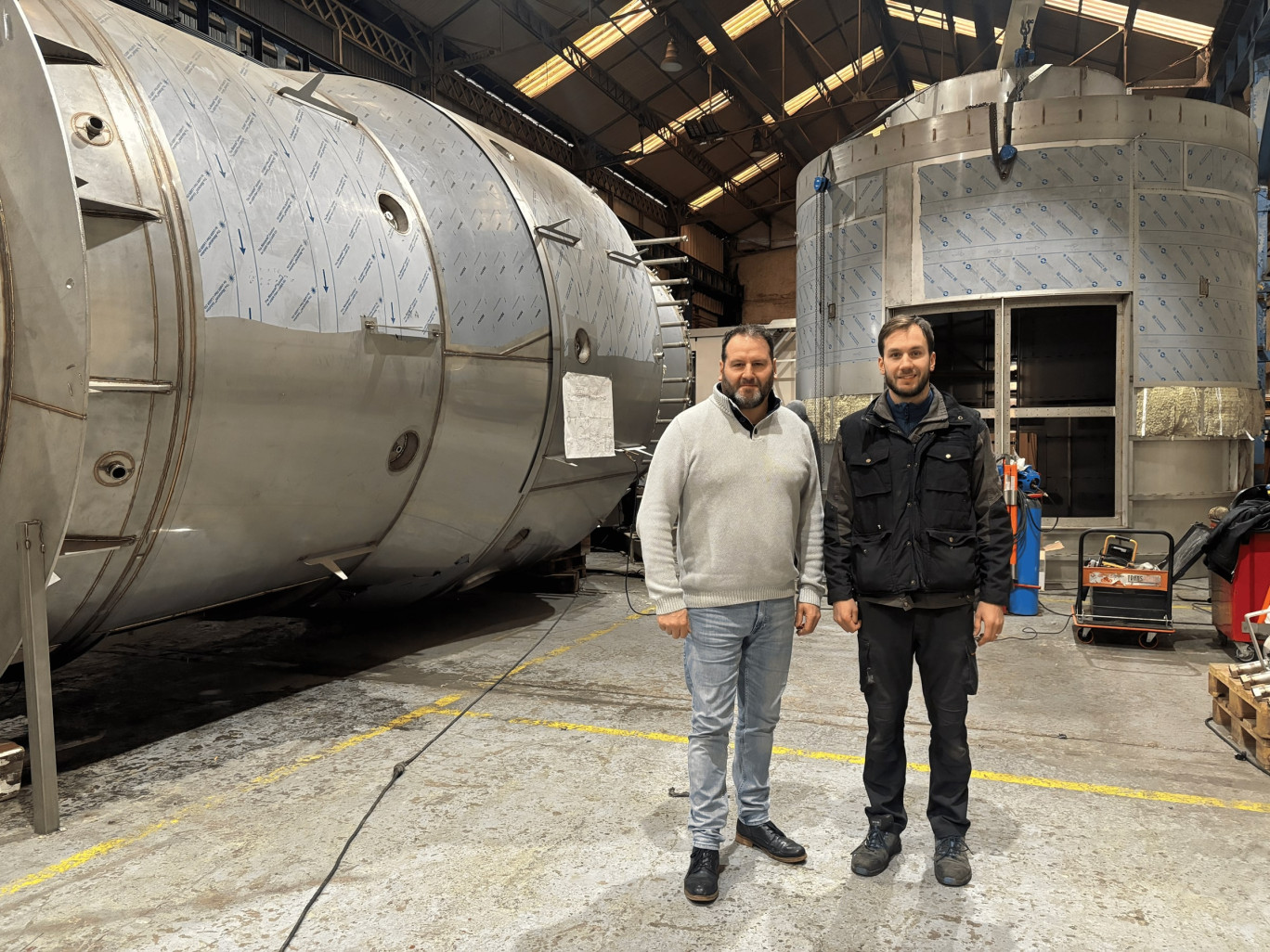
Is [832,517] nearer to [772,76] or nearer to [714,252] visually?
[772,76]

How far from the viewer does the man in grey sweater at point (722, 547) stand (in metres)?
2.85

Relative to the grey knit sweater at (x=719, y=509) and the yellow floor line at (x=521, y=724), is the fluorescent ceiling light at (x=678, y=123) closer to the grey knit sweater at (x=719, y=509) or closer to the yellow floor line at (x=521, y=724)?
the yellow floor line at (x=521, y=724)

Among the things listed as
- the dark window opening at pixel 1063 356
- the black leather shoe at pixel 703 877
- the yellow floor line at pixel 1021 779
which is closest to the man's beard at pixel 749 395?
→ the black leather shoe at pixel 703 877

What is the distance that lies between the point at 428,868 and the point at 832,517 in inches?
75.3

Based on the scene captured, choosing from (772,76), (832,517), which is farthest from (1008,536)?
(772,76)

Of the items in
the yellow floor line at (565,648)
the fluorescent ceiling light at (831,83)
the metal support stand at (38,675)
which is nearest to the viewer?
the metal support stand at (38,675)

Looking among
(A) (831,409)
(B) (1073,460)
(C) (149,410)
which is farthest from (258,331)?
(B) (1073,460)

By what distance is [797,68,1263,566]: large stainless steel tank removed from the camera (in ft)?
28.5

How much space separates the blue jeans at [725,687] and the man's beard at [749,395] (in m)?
0.68

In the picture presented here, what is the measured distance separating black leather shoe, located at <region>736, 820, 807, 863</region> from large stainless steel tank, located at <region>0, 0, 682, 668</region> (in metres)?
2.72

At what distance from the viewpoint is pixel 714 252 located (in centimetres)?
2897

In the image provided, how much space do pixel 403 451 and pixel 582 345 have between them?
1786 millimetres

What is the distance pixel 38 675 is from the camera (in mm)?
3232

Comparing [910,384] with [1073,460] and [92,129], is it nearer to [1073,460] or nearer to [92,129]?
[92,129]
